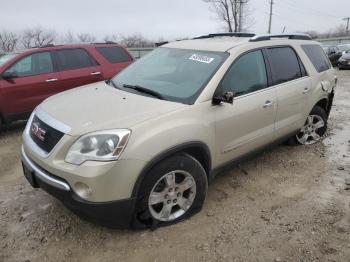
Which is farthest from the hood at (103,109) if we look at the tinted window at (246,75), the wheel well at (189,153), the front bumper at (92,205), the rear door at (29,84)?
the rear door at (29,84)

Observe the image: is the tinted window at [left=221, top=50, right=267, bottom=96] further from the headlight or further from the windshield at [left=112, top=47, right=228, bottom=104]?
the headlight

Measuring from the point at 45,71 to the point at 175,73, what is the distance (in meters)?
3.91

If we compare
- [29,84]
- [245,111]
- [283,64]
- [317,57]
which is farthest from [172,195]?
[29,84]

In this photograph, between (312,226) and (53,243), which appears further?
(312,226)

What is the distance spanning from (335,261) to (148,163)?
1.75 meters

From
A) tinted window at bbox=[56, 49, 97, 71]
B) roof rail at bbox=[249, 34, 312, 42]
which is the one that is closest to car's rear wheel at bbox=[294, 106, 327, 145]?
roof rail at bbox=[249, 34, 312, 42]

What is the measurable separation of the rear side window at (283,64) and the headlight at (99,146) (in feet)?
7.55

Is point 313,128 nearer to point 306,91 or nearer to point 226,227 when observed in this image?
point 306,91

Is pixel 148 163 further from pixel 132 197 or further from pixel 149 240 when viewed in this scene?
pixel 149 240

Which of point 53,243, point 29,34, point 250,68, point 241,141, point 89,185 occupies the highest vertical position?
point 250,68

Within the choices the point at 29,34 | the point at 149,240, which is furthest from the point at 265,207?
the point at 29,34

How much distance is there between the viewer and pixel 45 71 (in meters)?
6.96

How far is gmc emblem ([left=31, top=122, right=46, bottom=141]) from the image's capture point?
3.27 meters

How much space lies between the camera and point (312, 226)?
3.51 meters
